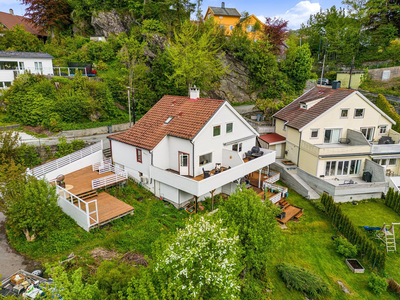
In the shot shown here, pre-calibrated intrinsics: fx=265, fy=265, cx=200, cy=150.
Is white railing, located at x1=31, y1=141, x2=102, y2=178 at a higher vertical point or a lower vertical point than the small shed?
lower

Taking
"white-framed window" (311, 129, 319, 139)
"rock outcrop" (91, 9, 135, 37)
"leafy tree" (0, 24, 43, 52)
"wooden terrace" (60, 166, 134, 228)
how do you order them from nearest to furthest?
"wooden terrace" (60, 166, 134, 228) < "white-framed window" (311, 129, 319, 139) < "leafy tree" (0, 24, 43, 52) < "rock outcrop" (91, 9, 135, 37)

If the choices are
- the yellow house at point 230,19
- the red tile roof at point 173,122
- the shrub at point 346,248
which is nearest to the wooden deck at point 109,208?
the red tile roof at point 173,122

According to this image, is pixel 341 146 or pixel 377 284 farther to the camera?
pixel 341 146

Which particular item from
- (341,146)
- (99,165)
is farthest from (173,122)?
(341,146)

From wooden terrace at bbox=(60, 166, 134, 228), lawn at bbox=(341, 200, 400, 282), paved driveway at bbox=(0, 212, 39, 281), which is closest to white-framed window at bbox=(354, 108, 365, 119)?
lawn at bbox=(341, 200, 400, 282)

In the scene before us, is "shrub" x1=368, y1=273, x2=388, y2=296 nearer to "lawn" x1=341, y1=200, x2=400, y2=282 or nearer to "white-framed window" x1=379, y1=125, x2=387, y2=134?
"lawn" x1=341, y1=200, x2=400, y2=282

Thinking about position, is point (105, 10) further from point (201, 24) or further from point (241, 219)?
point (241, 219)

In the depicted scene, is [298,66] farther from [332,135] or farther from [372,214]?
[372,214]
